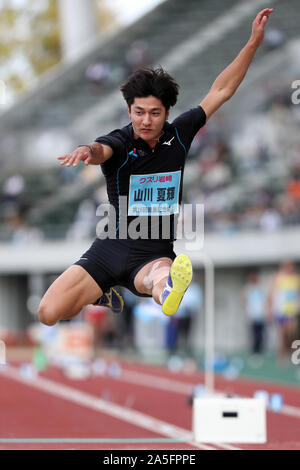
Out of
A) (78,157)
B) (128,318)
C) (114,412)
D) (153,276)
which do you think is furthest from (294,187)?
(78,157)

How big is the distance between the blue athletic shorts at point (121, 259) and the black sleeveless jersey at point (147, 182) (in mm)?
59

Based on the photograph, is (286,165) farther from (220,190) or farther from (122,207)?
(122,207)

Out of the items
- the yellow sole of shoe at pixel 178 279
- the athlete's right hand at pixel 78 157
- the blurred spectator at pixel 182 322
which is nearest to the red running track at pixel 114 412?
the yellow sole of shoe at pixel 178 279

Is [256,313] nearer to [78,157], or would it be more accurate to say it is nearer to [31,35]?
[78,157]

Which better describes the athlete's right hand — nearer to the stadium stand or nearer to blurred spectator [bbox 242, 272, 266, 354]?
blurred spectator [bbox 242, 272, 266, 354]

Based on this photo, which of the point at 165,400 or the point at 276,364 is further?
the point at 276,364

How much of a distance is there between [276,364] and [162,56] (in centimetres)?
1287

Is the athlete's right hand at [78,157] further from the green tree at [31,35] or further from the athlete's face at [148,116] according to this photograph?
the green tree at [31,35]

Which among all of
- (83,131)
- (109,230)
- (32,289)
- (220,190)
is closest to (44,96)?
(83,131)

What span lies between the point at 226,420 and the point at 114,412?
8.86 ft

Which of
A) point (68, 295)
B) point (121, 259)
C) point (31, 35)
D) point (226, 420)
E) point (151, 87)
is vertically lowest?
point (226, 420)

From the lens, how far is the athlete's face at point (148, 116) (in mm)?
5344

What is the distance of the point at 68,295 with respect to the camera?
5.55 m

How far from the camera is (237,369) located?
1478cm
